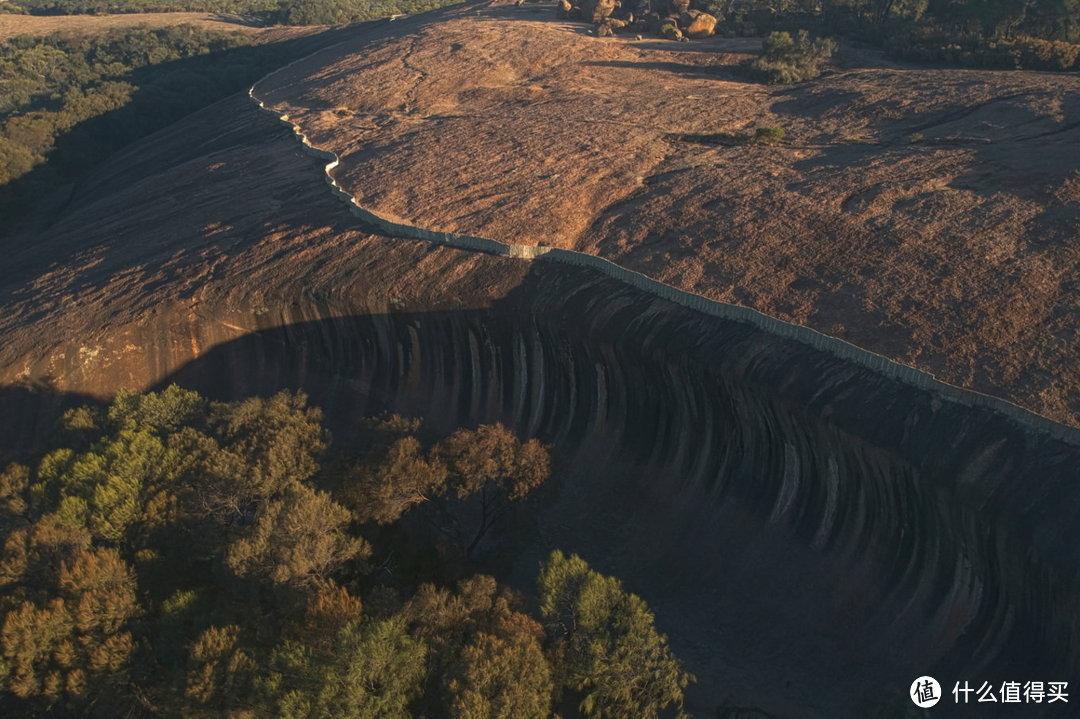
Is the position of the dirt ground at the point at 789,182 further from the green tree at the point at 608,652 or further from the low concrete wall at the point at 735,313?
the green tree at the point at 608,652

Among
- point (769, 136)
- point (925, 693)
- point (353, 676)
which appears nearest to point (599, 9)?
point (769, 136)

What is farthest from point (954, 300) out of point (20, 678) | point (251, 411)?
point (20, 678)

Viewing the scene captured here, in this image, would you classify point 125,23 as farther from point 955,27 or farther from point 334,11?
point 955,27

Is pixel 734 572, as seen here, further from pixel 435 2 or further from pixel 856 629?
pixel 435 2

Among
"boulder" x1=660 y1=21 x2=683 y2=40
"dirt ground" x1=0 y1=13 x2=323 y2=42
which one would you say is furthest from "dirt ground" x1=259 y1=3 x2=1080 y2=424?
"dirt ground" x1=0 y1=13 x2=323 y2=42

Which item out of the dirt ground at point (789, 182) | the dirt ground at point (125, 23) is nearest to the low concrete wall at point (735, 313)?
the dirt ground at point (789, 182)

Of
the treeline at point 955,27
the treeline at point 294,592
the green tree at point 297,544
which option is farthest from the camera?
the treeline at point 955,27

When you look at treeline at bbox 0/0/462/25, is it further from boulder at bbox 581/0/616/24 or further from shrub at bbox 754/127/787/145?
shrub at bbox 754/127/787/145
